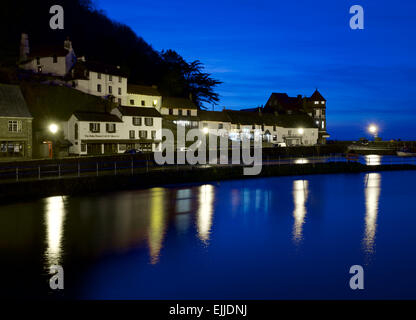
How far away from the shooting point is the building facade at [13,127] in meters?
44.0

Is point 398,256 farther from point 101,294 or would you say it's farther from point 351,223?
point 101,294

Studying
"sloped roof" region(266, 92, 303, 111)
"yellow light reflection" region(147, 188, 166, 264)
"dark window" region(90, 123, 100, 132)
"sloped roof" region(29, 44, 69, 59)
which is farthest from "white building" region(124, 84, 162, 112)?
"sloped roof" region(266, 92, 303, 111)

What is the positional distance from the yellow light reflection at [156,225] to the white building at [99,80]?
3884 centimetres

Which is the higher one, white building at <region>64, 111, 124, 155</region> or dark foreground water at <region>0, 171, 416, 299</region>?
white building at <region>64, 111, 124, 155</region>

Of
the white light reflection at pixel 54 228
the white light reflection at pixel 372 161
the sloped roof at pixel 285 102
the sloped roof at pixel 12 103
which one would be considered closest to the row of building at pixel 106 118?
the sloped roof at pixel 12 103

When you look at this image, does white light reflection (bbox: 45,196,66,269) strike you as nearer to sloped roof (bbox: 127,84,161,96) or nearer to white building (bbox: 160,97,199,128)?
sloped roof (bbox: 127,84,161,96)

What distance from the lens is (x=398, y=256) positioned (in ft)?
61.2

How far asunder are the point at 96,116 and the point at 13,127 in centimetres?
1511

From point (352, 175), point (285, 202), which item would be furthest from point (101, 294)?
point (352, 175)

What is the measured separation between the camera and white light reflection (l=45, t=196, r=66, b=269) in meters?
17.3

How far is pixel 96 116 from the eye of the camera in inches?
2303

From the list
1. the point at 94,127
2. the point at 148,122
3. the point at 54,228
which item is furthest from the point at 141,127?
the point at 54,228

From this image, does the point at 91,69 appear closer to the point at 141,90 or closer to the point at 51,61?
the point at 51,61

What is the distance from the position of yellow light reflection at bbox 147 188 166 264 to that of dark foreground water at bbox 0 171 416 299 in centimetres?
7
